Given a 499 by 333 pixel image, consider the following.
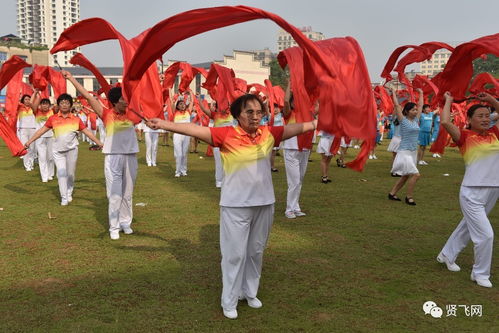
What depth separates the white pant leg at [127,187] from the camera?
609 centimetres

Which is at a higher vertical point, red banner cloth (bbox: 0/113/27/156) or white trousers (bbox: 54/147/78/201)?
red banner cloth (bbox: 0/113/27/156)

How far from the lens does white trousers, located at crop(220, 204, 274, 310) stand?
12.2 ft

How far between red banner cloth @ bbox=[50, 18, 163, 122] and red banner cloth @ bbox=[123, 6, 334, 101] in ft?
2.27

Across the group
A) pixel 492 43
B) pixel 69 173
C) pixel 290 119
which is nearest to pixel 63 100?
pixel 69 173

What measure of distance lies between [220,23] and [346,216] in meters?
4.65

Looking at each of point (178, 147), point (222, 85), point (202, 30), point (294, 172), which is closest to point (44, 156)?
point (178, 147)

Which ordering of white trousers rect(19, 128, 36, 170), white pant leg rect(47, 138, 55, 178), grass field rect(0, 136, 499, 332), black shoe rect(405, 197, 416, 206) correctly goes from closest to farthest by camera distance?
1. grass field rect(0, 136, 499, 332)
2. black shoe rect(405, 197, 416, 206)
3. white pant leg rect(47, 138, 55, 178)
4. white trousers rect(19, 128, 36, 170)

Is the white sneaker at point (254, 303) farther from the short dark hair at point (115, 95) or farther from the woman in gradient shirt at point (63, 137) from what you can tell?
the woman in gradient shirt at point (63, 137)

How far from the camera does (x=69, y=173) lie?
8227 mm

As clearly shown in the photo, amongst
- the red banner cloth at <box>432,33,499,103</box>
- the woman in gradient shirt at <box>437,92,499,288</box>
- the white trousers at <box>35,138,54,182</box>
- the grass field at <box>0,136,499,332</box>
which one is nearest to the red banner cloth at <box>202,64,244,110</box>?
the grass field at <box>0,136,499,332</box>

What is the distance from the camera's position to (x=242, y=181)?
12.1ft

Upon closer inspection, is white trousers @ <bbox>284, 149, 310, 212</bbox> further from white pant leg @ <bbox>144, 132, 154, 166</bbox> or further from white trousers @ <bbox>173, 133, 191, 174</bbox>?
white pant leg @ <bbox>144, 132, 154, 166</bbox>

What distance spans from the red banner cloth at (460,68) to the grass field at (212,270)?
6.81 ft

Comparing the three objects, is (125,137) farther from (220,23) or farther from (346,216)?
(346,216)
